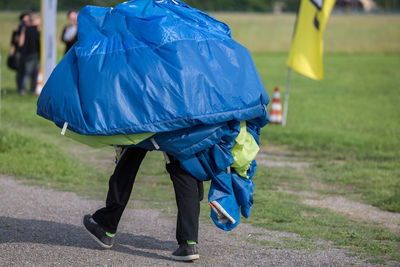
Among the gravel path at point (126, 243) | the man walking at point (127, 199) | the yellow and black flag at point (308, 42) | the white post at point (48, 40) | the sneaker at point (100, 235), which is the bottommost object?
the white post at point (48, 40)

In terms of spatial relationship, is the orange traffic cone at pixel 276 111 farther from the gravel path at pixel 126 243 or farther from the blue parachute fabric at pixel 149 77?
the blue parachute fabric at pixel 149 77

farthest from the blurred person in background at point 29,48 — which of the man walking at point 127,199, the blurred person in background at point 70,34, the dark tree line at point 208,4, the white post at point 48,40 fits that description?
the dark tree line at point 208,4

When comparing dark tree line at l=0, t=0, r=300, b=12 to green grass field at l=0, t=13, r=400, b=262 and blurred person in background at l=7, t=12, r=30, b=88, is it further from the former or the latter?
green grass field at l=0, t=13, r=400, b=262

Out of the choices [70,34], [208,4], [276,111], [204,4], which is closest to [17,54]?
[70,34]

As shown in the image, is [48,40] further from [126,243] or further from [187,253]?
[187,253]

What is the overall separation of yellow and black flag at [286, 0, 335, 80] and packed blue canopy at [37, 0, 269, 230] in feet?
22.7

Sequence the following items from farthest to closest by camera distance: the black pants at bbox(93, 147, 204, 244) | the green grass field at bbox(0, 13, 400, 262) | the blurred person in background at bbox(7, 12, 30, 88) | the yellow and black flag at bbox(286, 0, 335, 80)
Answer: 1. the blurred person in background at bbox(7, 12, 30, 88)
2. the yellow and black flag at bbox(286, 0, 335, 80)
3. the green grass field at bbox(0, 13, 400, 262)
4. the black pants at bbox(93, 147, 204, 244)

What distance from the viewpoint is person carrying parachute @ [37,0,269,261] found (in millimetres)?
3945

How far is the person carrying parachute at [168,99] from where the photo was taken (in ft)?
12.9

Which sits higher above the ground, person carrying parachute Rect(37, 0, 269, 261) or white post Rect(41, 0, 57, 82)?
person carrying parachute Rect(37, 0, 269, 261)

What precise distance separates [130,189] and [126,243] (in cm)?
58

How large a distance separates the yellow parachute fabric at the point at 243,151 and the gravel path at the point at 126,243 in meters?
0.70

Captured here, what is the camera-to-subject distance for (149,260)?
4.35 meters

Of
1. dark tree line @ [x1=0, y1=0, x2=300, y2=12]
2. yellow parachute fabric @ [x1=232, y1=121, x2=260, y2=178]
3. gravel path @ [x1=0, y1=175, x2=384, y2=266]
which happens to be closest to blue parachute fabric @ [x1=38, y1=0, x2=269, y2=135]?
yellow parachute fabric @ [x1=232, y1=121, x2=260, y2=178]
